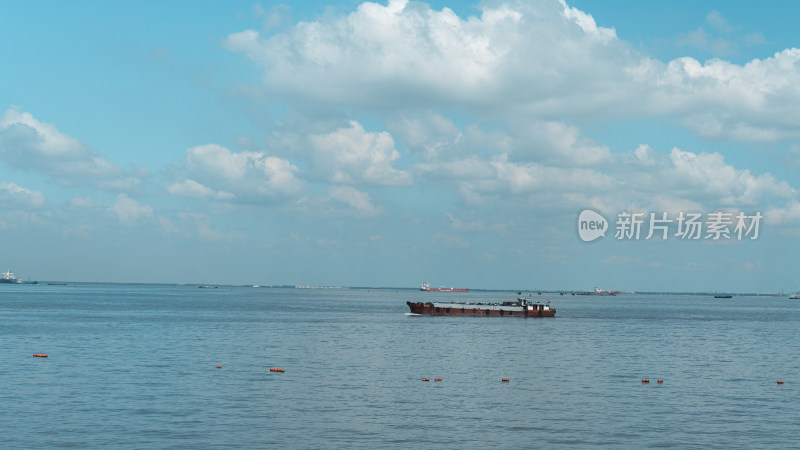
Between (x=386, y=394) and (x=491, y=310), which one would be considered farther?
(x=491, y=310)

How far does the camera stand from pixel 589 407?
1812 inches

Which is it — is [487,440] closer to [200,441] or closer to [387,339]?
[200,441]

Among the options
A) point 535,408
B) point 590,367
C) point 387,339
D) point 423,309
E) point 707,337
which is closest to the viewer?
point 535,408

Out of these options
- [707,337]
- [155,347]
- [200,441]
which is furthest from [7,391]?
[707,337]

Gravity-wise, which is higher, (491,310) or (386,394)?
(491,310)

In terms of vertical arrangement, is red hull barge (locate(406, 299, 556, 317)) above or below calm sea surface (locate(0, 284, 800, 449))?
above

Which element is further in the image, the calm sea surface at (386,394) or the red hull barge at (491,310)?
the red hull barge at (491,310)

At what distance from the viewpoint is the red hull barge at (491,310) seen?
172 meters

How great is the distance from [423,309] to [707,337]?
76961 mm

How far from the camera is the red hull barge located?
566 ft

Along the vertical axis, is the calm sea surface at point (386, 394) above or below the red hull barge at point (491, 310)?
below

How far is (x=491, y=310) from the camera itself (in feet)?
577

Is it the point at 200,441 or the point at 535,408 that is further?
the point at 535,408

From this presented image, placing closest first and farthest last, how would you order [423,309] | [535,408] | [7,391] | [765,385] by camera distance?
[535,408] < [7,391] < [765,385] < [423,309]
